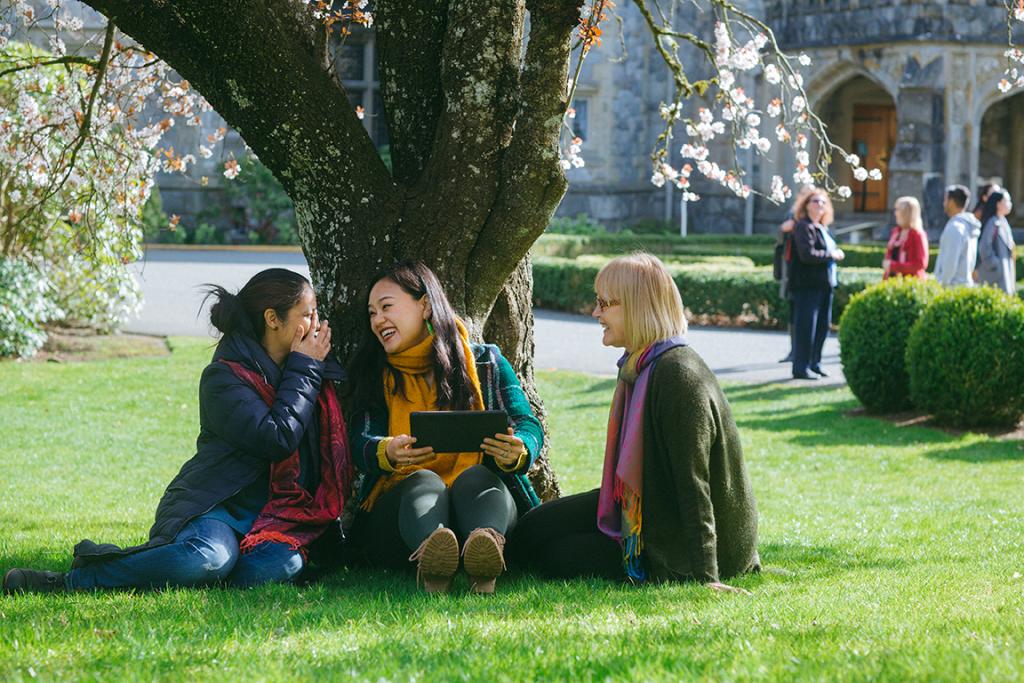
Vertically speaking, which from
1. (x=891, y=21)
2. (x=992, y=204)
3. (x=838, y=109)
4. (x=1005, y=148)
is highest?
(x=891, y=21)

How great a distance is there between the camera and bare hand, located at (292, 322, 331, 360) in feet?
16.2

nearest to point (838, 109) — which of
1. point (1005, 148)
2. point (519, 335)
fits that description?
point (1005, 148)

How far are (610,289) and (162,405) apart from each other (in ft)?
24.9

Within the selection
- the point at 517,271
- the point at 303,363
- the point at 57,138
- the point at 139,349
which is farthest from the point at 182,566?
the point at 139,349

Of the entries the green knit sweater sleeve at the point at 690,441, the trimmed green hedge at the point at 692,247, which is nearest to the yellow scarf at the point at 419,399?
the green knit sweater sleeve at the point at 690,441

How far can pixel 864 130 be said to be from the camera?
1308 inches

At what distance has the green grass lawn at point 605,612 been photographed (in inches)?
135

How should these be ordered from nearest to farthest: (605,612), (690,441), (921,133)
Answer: (605,612), (690,441), (921,133)

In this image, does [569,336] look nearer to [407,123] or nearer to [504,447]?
[407,123]

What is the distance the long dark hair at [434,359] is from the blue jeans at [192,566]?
701 millimetres

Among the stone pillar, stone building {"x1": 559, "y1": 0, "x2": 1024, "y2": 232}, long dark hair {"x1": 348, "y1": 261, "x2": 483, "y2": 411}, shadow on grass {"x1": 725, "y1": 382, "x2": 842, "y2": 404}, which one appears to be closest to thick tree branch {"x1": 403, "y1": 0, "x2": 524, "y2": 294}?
long dark hair {"x1": 348, "y1": 261, "x2": 483, "y2": 411}

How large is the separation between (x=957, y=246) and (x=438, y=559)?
874 cm

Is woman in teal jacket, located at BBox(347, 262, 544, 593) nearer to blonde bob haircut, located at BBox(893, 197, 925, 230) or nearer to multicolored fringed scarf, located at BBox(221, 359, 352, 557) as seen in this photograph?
multicolored fringed scarf, located at BBox(221, 359, 352, 557)

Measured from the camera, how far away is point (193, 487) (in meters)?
4.86
